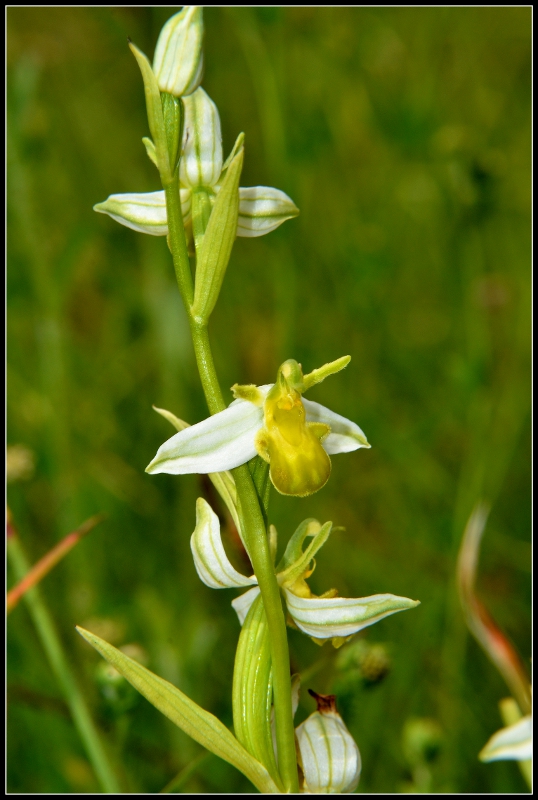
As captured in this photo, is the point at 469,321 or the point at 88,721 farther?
the point at 469,321

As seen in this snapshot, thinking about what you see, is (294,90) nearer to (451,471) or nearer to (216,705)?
(451,471)

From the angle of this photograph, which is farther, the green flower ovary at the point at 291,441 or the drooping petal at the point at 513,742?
the green flower ovary at the point at 291,441

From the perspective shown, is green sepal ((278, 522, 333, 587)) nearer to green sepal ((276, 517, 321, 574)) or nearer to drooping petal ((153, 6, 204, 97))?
green sepal ((276, 517, 321, 574))

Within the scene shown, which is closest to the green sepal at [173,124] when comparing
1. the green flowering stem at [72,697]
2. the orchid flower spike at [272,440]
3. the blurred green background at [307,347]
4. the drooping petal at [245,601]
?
the orchid flower spike at [272,440]

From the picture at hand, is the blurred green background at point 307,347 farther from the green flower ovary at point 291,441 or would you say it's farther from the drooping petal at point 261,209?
the drooping petal at point 261,209

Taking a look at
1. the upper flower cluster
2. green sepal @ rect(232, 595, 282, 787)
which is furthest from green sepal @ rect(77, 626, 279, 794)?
the upper flower cluster

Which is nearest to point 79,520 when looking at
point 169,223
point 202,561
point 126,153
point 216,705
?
point 216,705

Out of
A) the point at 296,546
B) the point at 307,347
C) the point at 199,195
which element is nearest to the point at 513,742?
the point at 296,546
